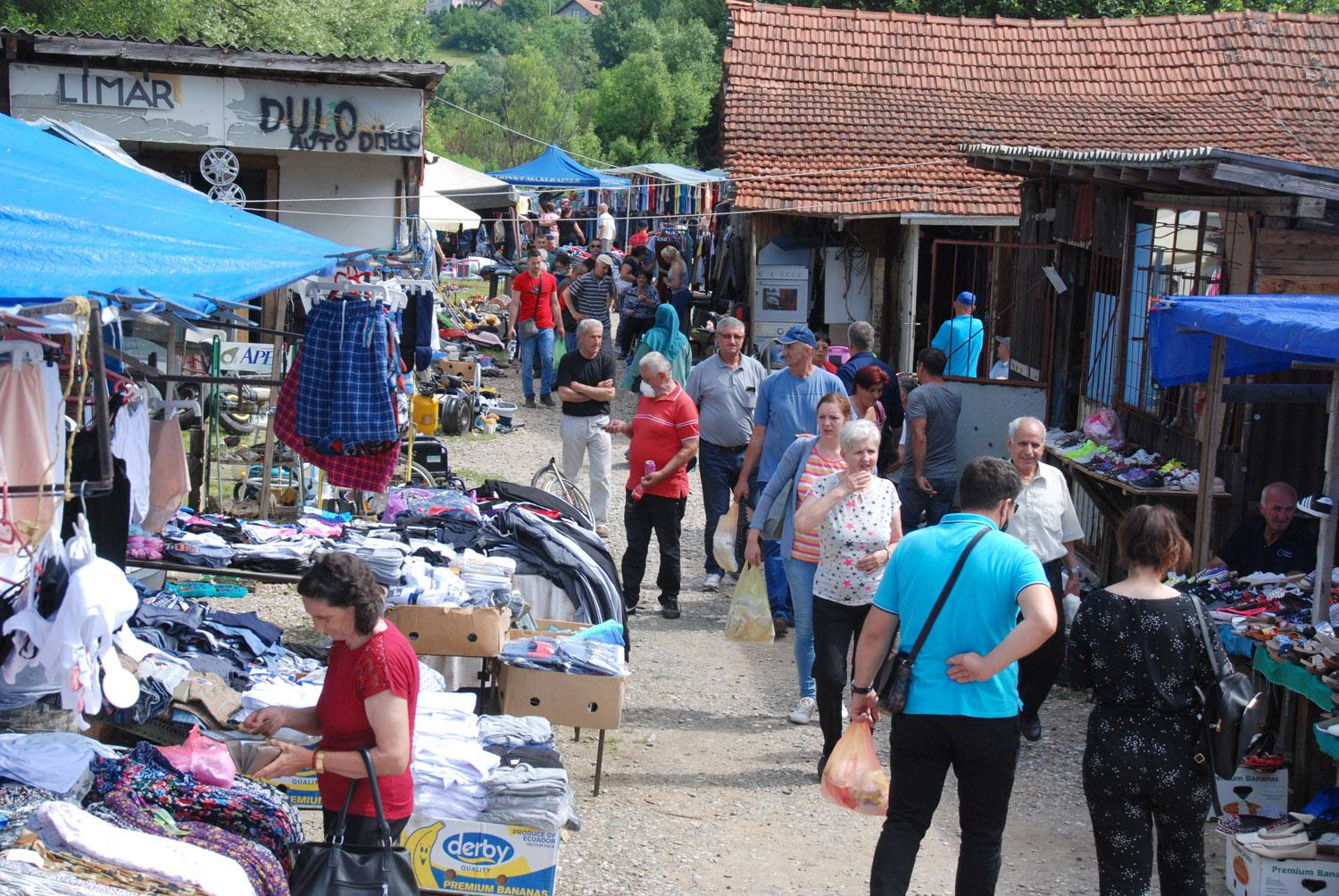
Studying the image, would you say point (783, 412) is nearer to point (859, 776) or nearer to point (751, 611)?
point (751, 611)

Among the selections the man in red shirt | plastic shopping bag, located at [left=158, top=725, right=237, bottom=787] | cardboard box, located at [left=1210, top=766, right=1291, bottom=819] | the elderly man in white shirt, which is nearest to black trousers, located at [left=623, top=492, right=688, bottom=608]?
the elderly man in white shirt

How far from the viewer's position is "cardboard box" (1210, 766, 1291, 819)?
610 cm

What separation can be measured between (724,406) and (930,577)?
507cm

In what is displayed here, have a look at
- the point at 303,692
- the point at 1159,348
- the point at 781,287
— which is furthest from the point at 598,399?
the point at 781,287

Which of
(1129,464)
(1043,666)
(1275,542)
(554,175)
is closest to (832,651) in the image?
(1043,666)

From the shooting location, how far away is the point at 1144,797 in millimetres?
4691

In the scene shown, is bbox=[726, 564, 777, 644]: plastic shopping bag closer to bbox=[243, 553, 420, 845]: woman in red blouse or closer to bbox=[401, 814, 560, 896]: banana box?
bbox=[401, 814, 560, 896]: banana box

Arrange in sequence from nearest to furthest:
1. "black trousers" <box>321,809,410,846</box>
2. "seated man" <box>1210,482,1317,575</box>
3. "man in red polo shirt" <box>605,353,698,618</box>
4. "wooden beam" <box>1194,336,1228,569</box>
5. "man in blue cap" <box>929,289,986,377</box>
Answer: "black trousers" <box>321,809,410,846</box>
"wooden beam" <box>1194,336,1228,569</box>
"seated man" <box>1210,482,1317,575</box>
"man in red polo shirt" <box>605,353,698,618</box>
"man in blue cap" <box>929,289,986,377</box>

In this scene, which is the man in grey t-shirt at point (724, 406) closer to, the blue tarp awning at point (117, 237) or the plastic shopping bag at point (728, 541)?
the plastic shopping bag at point (728, 541)

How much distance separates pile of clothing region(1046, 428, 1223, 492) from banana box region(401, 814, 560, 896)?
524 centimetres

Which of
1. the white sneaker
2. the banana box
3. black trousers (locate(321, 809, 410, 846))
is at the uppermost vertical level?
black trousers (locate(321, 809, 410, 846))

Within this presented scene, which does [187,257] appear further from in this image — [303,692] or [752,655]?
[752,655]

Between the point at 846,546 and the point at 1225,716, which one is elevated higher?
the point at 846,546

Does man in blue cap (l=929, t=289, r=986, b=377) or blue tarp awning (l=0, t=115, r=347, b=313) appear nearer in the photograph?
blue tarp awning (l=0, t=115, r=347, b=313)
